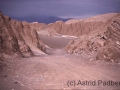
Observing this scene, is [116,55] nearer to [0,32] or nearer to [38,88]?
[38,88]

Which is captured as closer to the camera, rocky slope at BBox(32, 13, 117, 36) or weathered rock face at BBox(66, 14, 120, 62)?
weathered rock face at BBox(66, 14, 120, 62)

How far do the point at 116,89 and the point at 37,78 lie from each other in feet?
9.89

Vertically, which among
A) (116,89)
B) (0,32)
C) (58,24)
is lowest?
(116,89)

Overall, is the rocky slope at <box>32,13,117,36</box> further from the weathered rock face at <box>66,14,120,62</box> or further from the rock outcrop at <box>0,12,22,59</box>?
the rock outcrop at <box>0,12,22,59</box>

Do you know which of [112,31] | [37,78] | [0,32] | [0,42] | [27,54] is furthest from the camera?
[112,31]

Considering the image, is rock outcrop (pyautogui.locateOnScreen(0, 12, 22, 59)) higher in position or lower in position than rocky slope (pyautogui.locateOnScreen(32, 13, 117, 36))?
lower

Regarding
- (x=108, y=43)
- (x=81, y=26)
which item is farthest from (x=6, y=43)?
(x=81, y=26)

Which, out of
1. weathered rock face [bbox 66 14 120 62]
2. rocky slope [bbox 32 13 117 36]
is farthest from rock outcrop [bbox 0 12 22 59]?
rocky slope [bbox 32 13 117 36]

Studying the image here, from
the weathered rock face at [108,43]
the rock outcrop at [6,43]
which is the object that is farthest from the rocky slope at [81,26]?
the rock outcrop at [6,43]

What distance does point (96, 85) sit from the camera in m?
5.09

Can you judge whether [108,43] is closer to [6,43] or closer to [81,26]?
[6,43]

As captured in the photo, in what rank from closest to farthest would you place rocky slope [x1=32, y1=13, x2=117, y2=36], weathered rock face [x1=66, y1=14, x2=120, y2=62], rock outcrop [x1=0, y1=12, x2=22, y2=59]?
rock outcrop [x1=0, y1=12, x2=22, y2=59], weathered rock face [x1=66, y1=14, x2=120, y2=62], rocky slope [x1=32, y1=13, x2=117, y2=36]

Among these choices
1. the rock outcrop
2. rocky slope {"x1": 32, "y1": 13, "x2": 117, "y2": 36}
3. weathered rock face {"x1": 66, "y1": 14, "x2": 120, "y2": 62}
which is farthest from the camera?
rocky slope {"x1": 32, "y1": 13, "x2": 117, "y2": 36}

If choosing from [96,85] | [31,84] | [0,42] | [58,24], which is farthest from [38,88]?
[58,24]
